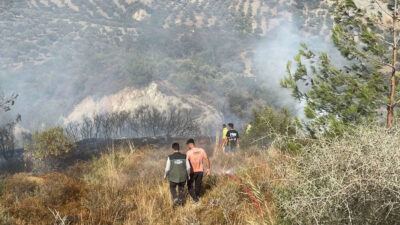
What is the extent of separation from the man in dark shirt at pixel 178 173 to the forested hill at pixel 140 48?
2366cm

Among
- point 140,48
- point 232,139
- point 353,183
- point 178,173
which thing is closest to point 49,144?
point 232,139

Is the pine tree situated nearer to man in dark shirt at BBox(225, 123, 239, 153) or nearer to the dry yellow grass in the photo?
the dry yellow grass

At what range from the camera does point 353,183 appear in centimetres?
371

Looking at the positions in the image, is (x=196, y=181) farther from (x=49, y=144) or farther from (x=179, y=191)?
(x=49, y=144)

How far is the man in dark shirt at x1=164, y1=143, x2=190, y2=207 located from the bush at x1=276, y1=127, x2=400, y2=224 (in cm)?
468

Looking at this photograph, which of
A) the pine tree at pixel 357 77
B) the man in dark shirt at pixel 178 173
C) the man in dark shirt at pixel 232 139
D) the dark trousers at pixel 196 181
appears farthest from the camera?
the man in dark shirt at pixel 232 139

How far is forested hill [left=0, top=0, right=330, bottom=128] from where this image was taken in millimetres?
34969

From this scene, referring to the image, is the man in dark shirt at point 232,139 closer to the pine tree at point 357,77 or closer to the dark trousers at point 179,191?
the pine tree at point 357,77

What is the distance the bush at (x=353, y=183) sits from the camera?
3701 millimetres

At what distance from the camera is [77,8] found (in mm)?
57062

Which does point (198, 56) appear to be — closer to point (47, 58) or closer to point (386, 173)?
point (47, 58)

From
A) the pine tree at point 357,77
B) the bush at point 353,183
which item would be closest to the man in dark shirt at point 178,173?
the pine tree at point 357,77

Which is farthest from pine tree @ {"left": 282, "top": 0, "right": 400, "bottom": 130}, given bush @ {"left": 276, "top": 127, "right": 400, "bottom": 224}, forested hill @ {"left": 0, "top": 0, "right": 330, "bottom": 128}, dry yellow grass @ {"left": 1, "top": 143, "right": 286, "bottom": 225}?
forested hill @ {"left": 0, "top": 0, "right": 330, "bottom": 128}

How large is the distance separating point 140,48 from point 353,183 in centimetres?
4366
